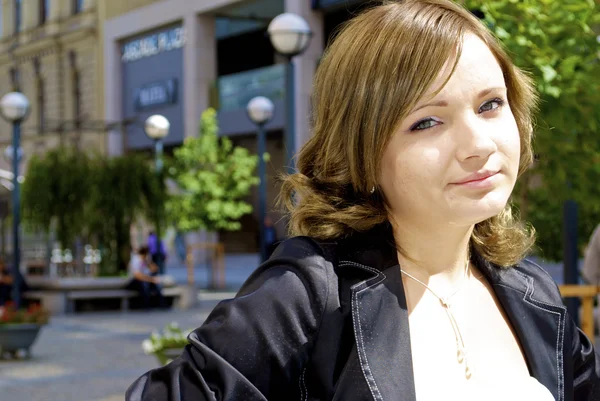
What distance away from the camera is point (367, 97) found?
68.4 inches

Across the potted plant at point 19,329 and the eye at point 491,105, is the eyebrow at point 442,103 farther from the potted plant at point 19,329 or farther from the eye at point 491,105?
the potted plant at point 19,329

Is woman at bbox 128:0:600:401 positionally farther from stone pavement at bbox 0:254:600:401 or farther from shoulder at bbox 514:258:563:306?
stone pavement at bbox 0:254:600:401

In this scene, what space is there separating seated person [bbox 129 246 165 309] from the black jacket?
18711mm

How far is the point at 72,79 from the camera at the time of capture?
46375 millimetres

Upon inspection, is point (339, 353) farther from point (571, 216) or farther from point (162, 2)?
point (162, 2)

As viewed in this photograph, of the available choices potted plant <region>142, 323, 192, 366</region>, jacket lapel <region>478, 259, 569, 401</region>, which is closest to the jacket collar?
jacket lapel <region>478, 259, 569, 401</region>

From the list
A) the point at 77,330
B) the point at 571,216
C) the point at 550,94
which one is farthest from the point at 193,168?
the point at 550,94

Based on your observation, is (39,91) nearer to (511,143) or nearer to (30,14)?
(30,14)

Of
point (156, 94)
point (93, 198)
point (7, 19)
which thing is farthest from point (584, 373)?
point (7, 19)

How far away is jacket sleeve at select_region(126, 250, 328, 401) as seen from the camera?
1.58 metres

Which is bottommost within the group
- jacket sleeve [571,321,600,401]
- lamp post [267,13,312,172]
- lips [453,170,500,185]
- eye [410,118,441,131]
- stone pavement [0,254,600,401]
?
stone pavement [0,254,600,401]

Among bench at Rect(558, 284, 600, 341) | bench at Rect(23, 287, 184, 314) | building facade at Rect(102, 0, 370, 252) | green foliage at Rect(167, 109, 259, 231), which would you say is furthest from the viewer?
building facade at Rect(102, 0, 370, 252)

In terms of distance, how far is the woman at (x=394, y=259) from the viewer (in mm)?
1623

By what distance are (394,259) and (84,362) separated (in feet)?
33.9
